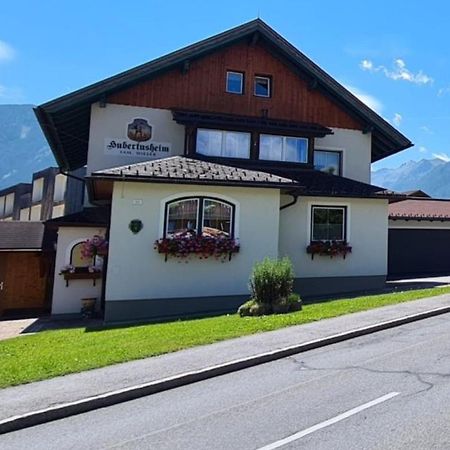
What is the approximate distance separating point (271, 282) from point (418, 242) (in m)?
14.2

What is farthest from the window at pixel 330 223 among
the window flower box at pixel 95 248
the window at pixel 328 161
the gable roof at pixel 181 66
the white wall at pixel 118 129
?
the window flower box at pixel 95 248

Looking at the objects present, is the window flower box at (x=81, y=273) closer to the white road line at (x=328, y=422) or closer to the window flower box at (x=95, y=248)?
the window flower box at (x=95, y=248)

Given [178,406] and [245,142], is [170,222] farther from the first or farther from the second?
[178,406]

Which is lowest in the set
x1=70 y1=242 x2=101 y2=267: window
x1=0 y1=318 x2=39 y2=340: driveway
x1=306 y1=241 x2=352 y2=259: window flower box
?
x1=0 y1=318 x2=39 y2=340: driveway

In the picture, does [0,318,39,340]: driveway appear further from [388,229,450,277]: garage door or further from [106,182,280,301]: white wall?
[388,229,450,277]: garage door

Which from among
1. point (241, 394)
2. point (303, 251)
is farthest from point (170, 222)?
point (241, 394)

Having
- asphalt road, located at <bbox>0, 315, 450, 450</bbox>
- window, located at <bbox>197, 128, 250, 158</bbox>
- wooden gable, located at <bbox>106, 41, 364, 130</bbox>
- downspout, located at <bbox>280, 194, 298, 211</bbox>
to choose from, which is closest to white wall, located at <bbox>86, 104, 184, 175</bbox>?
wooden gable, located at <bbox>106, 41, 364, 130</bbox>

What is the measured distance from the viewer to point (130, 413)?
527 centimetres

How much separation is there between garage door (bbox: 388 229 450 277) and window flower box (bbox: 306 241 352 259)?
6876 mm

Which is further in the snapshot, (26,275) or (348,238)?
(26,275)

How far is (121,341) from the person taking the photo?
872cm

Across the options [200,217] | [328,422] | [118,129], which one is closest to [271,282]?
[200,217]

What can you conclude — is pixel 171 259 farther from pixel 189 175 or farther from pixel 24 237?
pixel 24 237

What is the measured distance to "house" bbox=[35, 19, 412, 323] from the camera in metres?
12.8
